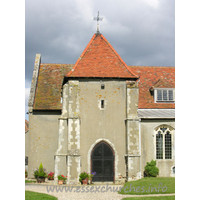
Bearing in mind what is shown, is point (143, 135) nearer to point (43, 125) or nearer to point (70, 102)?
point (70, 102)

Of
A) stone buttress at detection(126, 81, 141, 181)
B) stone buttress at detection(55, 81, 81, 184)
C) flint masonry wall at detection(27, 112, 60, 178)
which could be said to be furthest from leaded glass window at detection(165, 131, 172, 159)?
flint masonry wall at detection(27, 112, 60, 178)

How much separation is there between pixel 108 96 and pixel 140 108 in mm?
3938

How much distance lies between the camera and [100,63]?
73.4 ft

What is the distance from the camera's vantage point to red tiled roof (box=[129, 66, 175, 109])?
23823 mm

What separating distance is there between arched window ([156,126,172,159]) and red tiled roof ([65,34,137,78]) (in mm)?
5428

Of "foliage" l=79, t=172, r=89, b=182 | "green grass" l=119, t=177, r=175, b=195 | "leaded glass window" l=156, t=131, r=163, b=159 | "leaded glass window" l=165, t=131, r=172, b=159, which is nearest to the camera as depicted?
"green grass" l=119, t=177, r=175, b=195

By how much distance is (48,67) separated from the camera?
28719 millimetres

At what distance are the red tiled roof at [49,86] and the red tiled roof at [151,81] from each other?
8.23 m

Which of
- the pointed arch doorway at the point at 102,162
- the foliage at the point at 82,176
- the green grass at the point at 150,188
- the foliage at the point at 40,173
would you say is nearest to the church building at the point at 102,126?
the pointed arch doorway at the point at 102,162

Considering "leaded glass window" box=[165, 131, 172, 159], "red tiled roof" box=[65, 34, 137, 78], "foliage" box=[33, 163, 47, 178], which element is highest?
"red tiled roof" box=[65, 34, 137, 78]

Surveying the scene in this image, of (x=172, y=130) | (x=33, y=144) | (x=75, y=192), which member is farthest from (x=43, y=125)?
(x=172, y=130)

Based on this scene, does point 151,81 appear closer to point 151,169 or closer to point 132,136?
point 132,136

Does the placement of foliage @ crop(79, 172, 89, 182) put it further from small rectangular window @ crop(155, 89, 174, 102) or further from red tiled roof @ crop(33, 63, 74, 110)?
small rectangular window @ crop(155, 89, 174, 102)

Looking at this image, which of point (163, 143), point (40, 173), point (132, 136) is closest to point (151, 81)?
point (163, 143)
